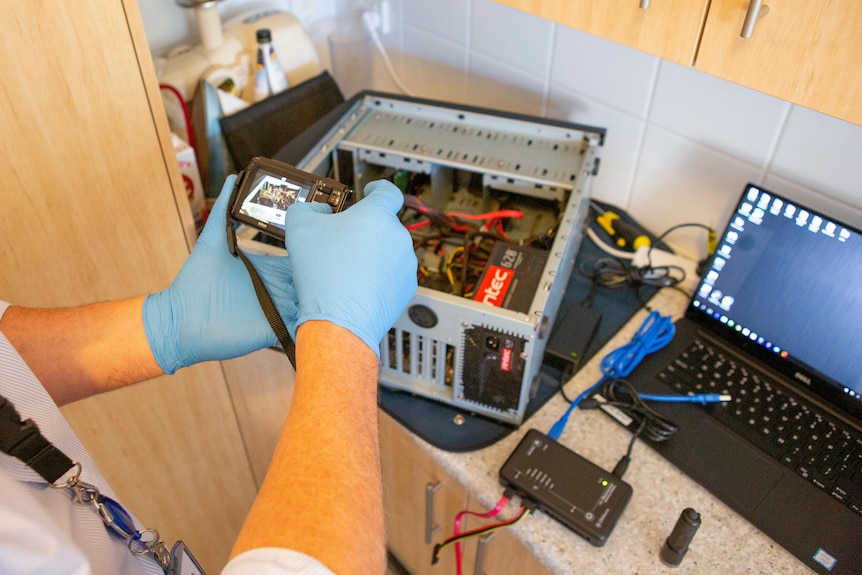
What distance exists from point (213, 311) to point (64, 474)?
0.84 ft

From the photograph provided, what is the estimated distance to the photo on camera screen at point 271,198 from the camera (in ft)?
2.73

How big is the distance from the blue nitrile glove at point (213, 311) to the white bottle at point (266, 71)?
1.71ft

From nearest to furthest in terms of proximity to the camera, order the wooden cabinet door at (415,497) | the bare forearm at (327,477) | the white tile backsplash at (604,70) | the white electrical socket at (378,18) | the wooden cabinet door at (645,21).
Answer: the bare forearm at (327,477), the wooden cabinet door at (645,21), the wooden cabinet door at (415,497), the white tile backsplash at (604,70), the white electrical socket at (378,18)

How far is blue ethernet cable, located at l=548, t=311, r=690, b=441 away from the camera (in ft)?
3.35

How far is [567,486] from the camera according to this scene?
86 centimetres

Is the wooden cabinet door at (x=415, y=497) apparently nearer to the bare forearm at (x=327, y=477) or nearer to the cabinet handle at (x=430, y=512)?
the cabinet handle at (x=430, y=512)

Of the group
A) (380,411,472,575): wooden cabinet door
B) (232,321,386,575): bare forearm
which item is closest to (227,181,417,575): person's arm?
(232,321,386,575): bare forearm

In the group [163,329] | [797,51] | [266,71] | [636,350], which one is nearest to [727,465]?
[636,350]

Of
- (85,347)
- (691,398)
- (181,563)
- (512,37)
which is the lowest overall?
(181,563)

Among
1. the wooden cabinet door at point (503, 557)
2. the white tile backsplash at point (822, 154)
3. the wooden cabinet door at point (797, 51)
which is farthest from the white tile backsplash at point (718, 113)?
the wooden cabinet door at point (503, 557)

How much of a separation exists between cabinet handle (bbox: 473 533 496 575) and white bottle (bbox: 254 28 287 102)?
936mm

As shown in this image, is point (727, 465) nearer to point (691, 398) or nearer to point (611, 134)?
point (691, 398)

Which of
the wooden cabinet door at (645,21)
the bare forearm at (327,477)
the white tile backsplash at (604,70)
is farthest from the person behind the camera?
the white tile backsplash at (604,70)

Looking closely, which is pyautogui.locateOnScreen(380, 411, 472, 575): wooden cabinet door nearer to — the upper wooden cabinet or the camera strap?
the camera strap
